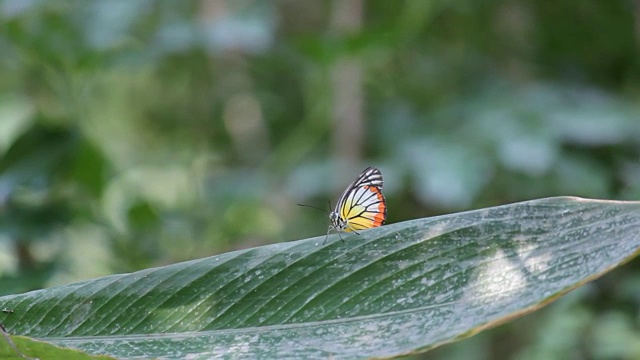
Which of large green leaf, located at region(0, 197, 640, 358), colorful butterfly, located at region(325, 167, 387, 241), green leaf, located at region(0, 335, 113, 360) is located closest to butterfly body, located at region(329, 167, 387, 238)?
colorful butterfly, located at region(325, 167, 387, 241)

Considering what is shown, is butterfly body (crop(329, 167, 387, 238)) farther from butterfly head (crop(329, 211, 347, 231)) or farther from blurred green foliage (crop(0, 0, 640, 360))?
blurred green foliage (crop(0, 0, 640, 360))

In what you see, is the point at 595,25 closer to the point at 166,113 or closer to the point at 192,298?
the point at 166,113

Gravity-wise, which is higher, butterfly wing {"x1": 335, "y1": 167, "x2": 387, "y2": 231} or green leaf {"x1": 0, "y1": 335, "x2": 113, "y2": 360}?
butterfly wing {"x1": 335, "y1": 167, "x2": 387, "y2": 231}

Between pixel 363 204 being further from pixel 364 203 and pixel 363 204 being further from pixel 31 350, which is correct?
pixel 31 350

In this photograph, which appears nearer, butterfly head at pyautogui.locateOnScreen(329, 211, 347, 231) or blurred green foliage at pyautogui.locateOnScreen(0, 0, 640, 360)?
butterfly head at pyautogui.locateOnScreen(329, 211, 347, 231)

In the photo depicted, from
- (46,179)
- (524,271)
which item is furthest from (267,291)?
(46,179)

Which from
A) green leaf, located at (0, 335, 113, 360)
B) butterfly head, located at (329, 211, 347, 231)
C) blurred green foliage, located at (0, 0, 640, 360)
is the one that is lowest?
green leaf, located at (0, 335, 113, 360)
